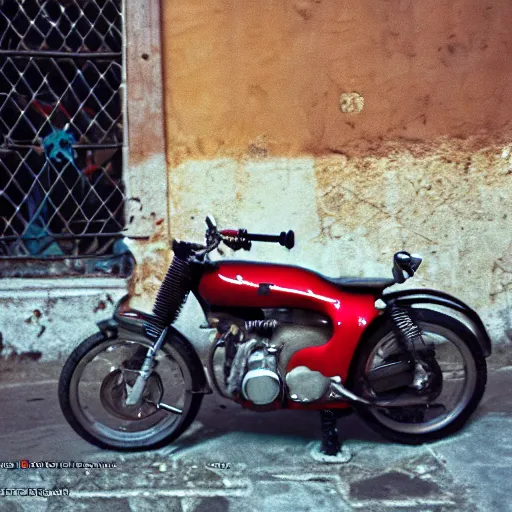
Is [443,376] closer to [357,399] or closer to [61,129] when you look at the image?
[357,399]

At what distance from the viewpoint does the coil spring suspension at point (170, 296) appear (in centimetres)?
369

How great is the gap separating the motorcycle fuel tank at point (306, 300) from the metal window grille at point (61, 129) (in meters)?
1.71

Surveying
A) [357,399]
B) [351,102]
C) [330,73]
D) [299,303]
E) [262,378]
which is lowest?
[357,399]

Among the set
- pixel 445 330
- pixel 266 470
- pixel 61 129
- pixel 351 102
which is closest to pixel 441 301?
pixel 445 330

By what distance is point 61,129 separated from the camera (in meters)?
5.16

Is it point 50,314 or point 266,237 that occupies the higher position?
point 266,237

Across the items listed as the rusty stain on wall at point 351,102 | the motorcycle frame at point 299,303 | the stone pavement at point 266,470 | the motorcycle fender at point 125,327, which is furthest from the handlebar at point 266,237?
the rusty stain on wall at point 351,102

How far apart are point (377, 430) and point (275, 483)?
0.66 m

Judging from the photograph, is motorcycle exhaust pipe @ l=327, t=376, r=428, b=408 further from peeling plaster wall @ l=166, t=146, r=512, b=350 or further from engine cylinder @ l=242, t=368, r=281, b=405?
peeling plaster wall @ l=166, t=146, r=512, b=350

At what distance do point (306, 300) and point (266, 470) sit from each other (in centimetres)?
84

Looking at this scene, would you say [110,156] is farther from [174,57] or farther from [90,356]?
[90,356]

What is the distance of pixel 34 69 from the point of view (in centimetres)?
511

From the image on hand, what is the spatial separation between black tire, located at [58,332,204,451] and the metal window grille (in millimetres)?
1585

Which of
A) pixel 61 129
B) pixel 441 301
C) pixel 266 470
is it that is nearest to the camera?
pixel 266 470
